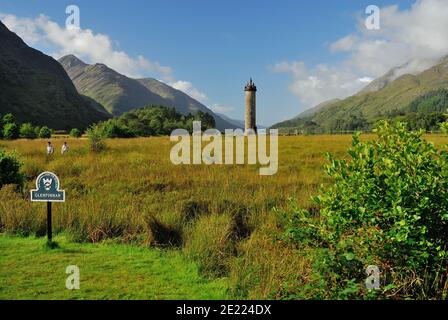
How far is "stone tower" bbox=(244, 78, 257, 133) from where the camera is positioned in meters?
71.8

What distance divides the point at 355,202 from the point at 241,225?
3.74 m

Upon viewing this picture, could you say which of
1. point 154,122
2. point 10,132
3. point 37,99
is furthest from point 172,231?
point 37,99

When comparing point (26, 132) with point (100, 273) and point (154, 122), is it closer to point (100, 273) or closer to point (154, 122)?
point (154, 122)

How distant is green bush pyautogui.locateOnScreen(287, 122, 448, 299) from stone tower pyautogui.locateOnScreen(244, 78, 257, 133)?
6667cm

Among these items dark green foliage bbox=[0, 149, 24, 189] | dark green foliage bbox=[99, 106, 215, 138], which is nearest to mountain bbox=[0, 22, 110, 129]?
dark green foliage bbox=[99, 106, 215, 138]

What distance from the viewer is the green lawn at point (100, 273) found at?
523 cm

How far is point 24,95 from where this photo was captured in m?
161

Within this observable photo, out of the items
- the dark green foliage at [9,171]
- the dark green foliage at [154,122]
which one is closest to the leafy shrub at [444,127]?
the dark green foliage at [9,171]

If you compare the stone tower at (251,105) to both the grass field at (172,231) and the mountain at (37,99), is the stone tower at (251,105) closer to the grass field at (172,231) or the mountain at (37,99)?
the grass field at (172,231)

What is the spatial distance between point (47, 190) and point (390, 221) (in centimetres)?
627

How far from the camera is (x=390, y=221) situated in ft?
16.0

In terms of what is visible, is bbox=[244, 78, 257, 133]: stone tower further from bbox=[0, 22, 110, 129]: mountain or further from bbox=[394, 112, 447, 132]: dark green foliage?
bbox=[0, 22, 110, 129]: mountain

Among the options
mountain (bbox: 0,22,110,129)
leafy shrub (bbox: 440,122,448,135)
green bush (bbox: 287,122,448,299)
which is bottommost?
green bush (bbox: 287,122,448,299)
